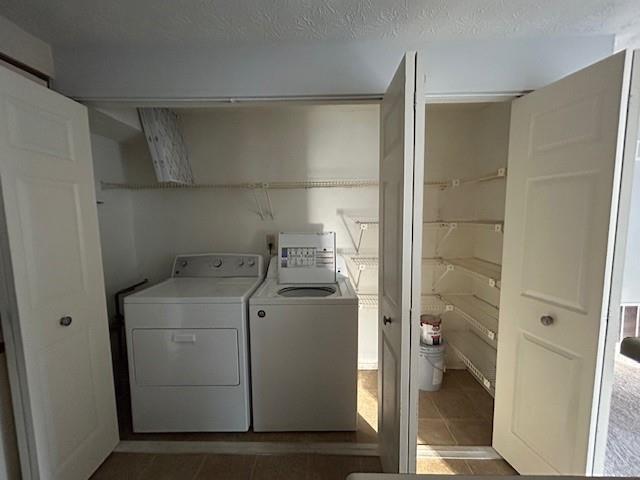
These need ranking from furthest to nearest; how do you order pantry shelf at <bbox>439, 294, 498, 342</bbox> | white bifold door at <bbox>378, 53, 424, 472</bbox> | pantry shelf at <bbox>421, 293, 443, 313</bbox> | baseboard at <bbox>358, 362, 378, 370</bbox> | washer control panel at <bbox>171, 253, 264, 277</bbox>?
baseboard at <bbox>358, 362, 378, 370</bbox>
pantry shelf at <bbox>421, 293, 443, 313</bbox>
washer control panel at <bbox>171, 253, 264, 277</bbox>
pantry shelf at <bbox>439, 294, 498, 342</bbox>
white bifold door at <bbox>378, 53, 424, 472</bbox>

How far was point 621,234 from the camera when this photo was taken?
3.77 ft

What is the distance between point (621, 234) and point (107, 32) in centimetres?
245

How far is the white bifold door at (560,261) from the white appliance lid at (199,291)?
5.27 feet

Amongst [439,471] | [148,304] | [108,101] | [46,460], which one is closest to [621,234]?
[439,471]

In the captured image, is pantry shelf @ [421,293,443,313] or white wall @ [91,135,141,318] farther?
pantry shelf @ [421,293,443,313]

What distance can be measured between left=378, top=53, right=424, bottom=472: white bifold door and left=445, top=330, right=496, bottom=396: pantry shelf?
3.88 feet

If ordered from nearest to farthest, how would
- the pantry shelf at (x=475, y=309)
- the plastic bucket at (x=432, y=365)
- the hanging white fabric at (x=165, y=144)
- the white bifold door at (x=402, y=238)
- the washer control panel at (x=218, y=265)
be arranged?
the white bifold door at (x=402, y=238) → the hanging white fabric at (x=165, y=144) → the pantry shelf at (x=475, y=309) → the plastic bucket at (x=432, y=365) → the washer control panel at (x=218, y=265)

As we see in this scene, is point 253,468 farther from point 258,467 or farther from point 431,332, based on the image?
point 431,332

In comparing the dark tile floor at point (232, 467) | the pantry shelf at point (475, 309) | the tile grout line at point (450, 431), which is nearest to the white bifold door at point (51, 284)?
the dark tile floor at point (232, 467)

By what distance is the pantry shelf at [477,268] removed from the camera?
186cm

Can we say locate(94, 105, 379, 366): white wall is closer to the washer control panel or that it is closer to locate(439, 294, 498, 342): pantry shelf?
the washer control panel

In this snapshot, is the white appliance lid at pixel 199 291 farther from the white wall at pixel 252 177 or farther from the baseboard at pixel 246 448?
the baseboard at pixel 246 448

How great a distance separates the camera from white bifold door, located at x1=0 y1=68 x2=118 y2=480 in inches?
46.9

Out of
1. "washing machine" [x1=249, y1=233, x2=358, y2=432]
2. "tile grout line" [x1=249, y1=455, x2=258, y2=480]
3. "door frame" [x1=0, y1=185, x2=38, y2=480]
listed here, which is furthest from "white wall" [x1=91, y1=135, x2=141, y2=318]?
"tile grout line" [x1=249, y1=455, x2=258, y2=480]
